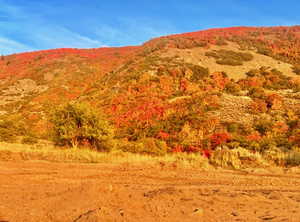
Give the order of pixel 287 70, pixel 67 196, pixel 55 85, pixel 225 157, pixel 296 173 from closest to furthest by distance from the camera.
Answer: pixel 67 196, pixel 296 173, pixel 225 157, pixel 287 70, pixel 55 85

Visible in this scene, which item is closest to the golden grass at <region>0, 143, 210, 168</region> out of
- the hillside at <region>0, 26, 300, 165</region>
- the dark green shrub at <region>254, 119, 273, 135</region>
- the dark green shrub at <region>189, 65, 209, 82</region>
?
the hillside at <region>0, 26, 300, 165</region>

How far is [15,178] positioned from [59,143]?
7558 mm

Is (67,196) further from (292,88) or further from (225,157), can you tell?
(292,88)

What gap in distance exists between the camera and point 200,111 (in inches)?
903

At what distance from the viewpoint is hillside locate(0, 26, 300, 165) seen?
19.4m

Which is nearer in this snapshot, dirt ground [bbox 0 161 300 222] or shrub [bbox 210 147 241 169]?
dirt ground [bbox 0 161 300 222]

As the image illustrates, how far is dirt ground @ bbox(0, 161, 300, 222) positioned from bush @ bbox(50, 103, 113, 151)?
19.5 feet

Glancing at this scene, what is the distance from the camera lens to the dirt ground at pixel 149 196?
15.5 feet

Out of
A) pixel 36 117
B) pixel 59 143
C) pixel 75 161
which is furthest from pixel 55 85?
pixel 75 161

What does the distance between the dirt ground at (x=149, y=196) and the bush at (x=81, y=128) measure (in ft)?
19.5

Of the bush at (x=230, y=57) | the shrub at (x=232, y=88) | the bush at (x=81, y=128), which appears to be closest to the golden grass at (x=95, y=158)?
the bush at (x=81, y=128)

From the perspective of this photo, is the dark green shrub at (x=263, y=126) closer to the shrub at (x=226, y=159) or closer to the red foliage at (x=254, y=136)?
the red foliage at (x=254, y=136)

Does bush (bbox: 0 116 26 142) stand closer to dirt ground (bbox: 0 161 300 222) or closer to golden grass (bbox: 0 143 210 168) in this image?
golden grass (bbox: 0 143 210 168)

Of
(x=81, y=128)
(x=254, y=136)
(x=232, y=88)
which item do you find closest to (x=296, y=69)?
(x=232, y=88)
